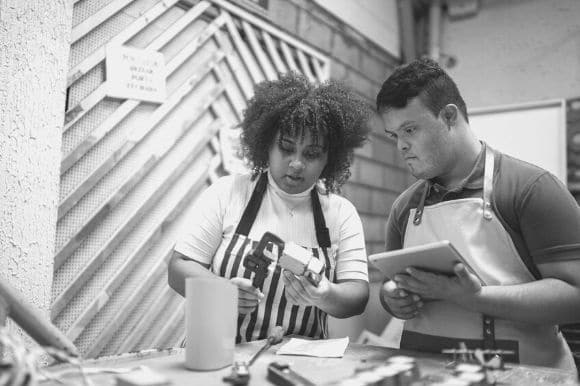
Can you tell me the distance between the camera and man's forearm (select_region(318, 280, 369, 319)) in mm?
1418

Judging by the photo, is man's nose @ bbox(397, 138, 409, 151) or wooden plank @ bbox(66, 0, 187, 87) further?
wooden plank @ bbox(66, 0, 187, 87)

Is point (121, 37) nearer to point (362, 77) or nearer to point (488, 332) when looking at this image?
point (488, 332)

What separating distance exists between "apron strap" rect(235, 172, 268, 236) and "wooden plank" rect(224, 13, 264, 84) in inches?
40.7

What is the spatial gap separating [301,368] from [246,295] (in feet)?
1.08

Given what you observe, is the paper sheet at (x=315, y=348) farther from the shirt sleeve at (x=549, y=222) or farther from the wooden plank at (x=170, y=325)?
the wooden plank at (x=170, y=325)

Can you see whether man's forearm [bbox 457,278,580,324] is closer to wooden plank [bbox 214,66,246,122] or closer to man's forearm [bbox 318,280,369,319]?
man's forearm [bbox 318,280,369,319]

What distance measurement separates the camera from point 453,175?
1.49 metres

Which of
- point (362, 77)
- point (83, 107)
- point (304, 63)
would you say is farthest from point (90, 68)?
point (362, 77)

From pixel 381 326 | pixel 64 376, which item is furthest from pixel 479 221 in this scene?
pixel 381 326

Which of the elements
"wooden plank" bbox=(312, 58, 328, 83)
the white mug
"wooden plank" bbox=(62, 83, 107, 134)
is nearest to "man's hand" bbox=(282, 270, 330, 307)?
the white mug

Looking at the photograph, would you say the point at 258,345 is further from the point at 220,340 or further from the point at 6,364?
the point at 6,364

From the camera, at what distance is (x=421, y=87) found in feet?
4.80

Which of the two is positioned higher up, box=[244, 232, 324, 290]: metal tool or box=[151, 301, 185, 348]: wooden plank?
box=[244, 232, 324, 290]: metal tool

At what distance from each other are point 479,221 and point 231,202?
0.75 metres
